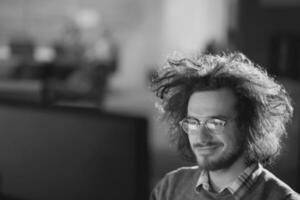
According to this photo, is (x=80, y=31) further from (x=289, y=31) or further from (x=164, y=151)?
(x=164, y=151)

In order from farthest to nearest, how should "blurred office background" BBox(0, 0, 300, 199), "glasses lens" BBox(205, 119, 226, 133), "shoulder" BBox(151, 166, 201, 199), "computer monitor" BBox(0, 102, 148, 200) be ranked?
"blurred office background" BBox(0, 0, 300, 199)
"computer monitor" BBox(0, 102, 148, 200)
"shoulder" BBox(151, 166, 201, 199)
"glasses lens" BBox(205, 119, 226, 133)

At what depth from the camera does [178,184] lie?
869mm

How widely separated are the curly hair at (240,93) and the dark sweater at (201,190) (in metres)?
0.03

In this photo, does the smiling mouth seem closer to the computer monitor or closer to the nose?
the nose

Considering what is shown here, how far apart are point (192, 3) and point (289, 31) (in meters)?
3.82

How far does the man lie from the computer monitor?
0.26m

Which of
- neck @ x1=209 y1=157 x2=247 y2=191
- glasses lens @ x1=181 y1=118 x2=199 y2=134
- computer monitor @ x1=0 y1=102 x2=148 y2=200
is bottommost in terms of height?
computer monitor @ x1=0 y1=102 x2=148 y2=200

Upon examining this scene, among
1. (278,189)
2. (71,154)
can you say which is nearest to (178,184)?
(278,189)

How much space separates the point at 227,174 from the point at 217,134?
88mm

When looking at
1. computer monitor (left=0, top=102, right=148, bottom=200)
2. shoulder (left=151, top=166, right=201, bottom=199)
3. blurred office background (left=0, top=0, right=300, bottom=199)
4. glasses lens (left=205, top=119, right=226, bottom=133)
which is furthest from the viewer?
blurred office background (left=0, top=0, right=300, bottom=199)

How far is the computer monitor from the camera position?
1097 millimetres

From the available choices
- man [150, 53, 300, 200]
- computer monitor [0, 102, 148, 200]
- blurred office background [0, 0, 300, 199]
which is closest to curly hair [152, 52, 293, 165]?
man [150, 53, 300, 200]

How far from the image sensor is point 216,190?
0.80 meters

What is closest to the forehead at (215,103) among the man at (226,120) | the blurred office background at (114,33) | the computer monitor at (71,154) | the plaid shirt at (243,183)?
the man at (226,120)
